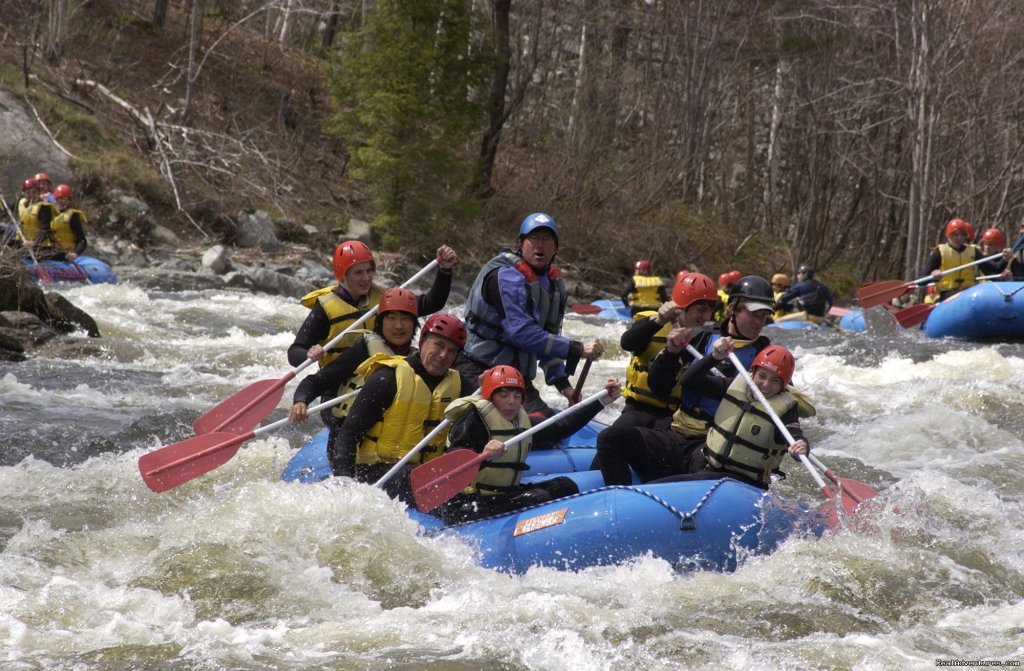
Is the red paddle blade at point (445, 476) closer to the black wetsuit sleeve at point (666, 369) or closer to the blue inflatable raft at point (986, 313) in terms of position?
the black wetsuit sleeve at point (666, 369)

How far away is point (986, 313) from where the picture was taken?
12.2m

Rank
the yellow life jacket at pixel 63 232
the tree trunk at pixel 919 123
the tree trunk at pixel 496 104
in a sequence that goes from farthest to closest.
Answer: the tree trunk at pixel 496 104, the tree trunk at pixel 919 123, the yellow life jacket at pixel 63 232

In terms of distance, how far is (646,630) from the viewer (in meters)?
4.48

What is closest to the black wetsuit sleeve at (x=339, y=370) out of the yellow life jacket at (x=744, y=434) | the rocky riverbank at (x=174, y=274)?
the yellow life jacket at (x=744, y=434)

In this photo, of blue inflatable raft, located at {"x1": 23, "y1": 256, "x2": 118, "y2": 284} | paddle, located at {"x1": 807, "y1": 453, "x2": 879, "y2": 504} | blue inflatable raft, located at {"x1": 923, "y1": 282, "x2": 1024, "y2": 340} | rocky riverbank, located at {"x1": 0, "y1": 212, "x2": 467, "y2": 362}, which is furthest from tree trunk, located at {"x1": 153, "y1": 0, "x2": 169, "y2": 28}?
paddle, located at {"x1": 807, "y1": 453, "x2": 879, "y2": 504}

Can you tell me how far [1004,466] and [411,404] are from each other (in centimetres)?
456

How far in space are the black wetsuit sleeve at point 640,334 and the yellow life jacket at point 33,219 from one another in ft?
30.7

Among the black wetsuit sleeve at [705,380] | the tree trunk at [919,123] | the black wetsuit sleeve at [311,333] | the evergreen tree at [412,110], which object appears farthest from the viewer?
the evergreen tree at [412,110]

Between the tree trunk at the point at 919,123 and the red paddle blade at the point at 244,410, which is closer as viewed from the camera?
the red paddle blade at the point at 244,410

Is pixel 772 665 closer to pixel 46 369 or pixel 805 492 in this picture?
pixel 805 492

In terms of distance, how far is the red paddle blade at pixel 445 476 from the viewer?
4.99 meters

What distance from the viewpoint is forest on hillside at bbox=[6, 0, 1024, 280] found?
61.4ft

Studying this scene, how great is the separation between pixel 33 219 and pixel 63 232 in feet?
1.22

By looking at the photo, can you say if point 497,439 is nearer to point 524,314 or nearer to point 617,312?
point 524,314
